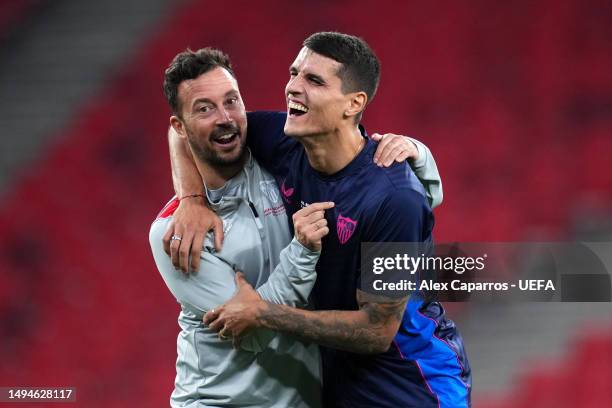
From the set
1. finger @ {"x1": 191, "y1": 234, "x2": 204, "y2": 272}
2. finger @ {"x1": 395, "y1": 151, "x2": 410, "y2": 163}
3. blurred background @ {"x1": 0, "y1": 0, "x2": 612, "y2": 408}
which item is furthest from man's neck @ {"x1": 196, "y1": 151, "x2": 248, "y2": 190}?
blurred background @ {"x1": 0, "y1": 0, "x2": 612, "y2": 408}

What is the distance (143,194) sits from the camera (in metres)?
4.25

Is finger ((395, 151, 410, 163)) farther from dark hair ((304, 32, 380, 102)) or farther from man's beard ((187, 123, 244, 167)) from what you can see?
man's beard ((187, 123, 244, 167))

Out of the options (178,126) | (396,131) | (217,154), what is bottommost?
(217,154)

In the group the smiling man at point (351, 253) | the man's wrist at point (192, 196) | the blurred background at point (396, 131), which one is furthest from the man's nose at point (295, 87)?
the blurred background at point (396, 131)

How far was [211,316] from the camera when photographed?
2055mm

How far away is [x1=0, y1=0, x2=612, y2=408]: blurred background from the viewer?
416 cm

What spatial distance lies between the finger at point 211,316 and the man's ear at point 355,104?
0.55m

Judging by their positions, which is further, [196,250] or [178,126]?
[178,126]

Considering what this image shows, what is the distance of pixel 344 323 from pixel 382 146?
→ 0.42 m

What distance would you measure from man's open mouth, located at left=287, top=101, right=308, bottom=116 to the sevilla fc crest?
10.8 inches

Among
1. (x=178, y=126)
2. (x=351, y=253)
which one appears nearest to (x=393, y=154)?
(x=351, y=253)

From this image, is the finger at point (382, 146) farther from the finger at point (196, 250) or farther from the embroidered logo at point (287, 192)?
the finger at point (196, 250)

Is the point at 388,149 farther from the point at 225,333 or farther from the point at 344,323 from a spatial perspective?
the point at 225,333

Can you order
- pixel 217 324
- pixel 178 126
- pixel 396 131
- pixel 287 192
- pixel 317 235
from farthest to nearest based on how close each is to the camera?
pixel 396 131
pixel 178 126
pixel 287 192
pixel 217 324
pixel 317 235
